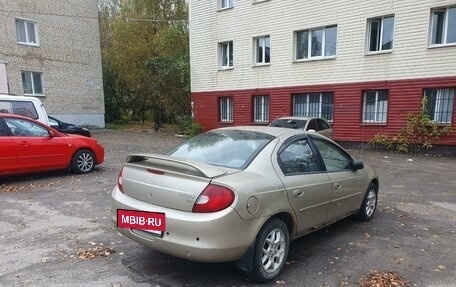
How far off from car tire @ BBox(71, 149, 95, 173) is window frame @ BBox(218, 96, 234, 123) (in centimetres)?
1193

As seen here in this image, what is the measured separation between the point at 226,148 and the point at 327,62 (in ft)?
44.3

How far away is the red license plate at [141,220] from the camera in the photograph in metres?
3.37

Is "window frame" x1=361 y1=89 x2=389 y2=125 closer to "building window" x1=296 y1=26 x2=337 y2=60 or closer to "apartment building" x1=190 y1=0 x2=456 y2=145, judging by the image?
"apartment building" x1=190 y1=0 x2=456 y2=145

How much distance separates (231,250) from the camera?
323 cm

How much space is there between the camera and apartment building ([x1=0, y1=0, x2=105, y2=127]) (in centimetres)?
2152

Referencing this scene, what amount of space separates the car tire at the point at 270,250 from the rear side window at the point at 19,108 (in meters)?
9.07

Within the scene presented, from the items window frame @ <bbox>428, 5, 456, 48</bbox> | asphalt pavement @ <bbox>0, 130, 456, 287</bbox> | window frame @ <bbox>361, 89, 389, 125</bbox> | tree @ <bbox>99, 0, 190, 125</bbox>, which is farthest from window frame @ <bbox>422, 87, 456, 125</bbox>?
tree @ <bbox>99, 0, 190, 125</bbox>

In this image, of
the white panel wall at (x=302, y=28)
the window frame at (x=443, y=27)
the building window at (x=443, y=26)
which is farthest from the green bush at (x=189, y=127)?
the building window at (x=443, y=26)

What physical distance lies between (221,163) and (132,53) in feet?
88.1

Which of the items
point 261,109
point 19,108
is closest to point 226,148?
point 19,108

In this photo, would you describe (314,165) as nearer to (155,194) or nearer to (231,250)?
(231,250)

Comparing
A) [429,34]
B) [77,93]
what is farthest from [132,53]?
[429,34]

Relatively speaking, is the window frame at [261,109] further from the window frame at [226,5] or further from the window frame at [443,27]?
the window frame at [443,27]

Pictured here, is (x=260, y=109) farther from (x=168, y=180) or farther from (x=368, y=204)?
(x=168, y=180)
